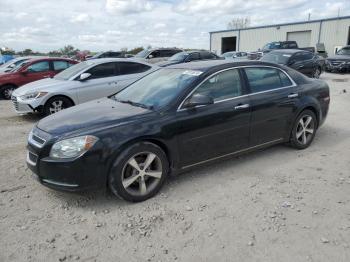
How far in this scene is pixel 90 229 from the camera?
11.1ft

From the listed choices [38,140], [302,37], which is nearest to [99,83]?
[38,140]

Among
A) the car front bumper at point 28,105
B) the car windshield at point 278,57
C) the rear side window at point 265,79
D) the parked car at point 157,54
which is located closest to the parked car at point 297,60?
the car windshield at point 278,57

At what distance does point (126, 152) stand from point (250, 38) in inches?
1686

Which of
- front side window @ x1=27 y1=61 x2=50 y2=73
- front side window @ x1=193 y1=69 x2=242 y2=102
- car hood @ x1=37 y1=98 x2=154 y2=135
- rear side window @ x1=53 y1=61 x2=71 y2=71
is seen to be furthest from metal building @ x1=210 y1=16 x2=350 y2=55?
car hood @ x1=37 y1=98 x2=154 y2=135

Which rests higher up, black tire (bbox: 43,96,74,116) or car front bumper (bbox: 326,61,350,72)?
black tire (bbox: 43,96,74,116)

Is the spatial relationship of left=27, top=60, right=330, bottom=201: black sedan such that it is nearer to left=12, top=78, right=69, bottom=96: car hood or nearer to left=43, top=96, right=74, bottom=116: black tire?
left=43, top=96, right=74, bottom=116: black tire

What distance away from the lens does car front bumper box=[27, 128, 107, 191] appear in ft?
11.6

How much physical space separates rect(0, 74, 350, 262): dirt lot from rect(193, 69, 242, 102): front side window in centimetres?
107

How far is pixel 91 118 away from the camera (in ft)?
13.0

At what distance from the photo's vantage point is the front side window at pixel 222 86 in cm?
439

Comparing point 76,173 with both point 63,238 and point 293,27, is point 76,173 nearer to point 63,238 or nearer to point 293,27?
point 63,238

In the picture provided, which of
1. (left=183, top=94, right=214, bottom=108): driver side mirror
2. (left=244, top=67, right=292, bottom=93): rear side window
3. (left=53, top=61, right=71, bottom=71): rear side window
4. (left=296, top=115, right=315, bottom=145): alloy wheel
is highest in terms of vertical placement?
(left=244, top=67, right=292, bottom=93): rear side window

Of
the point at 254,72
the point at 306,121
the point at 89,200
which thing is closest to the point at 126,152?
the point at 89,200

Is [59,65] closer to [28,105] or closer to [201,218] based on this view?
[28,105]
